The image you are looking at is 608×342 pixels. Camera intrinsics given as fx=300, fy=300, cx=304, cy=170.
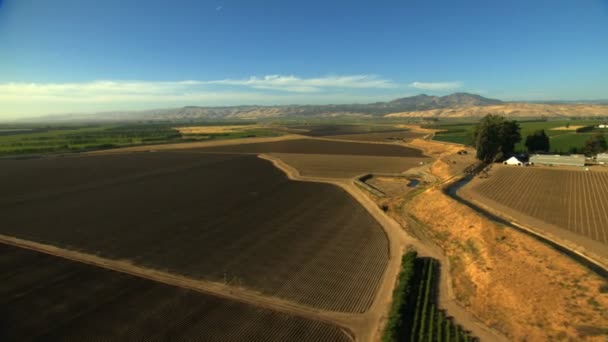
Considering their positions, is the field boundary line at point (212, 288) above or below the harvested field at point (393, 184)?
below

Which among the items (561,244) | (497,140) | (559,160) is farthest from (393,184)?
(559,160)

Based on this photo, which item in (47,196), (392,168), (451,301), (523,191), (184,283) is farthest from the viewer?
(392,168)

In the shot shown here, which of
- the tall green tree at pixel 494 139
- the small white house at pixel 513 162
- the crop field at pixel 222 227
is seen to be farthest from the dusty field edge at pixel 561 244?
the tall green tree at pixel 494 139

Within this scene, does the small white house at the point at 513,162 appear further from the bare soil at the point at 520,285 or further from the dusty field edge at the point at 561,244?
the bare soil at the point at 520,285

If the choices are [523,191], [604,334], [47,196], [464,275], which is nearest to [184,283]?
[464,275]

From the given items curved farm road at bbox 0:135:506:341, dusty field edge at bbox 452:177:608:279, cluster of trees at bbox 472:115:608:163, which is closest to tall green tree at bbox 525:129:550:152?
cluster of trees at bbox 472:115:608:163

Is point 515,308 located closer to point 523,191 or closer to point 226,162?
point 523,191
